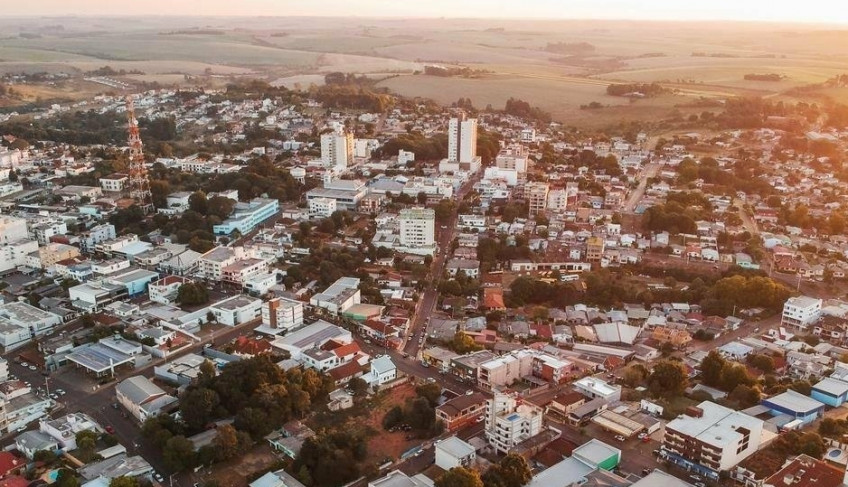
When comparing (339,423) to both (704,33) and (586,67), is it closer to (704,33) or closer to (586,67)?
(586,67)

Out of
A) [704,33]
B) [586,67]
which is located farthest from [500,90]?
[704,33]

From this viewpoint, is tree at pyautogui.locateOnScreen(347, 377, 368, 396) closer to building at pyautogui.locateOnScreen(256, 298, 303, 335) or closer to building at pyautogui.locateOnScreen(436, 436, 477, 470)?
building at pyautogui.locateOnScreen(436, 436, 477, 470)

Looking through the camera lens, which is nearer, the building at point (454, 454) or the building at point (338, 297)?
the building at point (454, 454)

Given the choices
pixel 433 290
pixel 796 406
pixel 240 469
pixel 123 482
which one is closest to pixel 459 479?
pixel 240 469

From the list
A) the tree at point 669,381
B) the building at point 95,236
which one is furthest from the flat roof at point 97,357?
the tree at point 669,381

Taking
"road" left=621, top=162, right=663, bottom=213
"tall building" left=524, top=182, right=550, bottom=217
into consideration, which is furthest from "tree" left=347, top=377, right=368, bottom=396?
"road" left=621, top=162, right=663, bottom=213

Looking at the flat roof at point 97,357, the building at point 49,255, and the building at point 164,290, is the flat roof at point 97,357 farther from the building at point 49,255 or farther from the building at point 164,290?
the building at point 49,255

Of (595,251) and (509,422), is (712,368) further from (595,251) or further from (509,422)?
(595,251)
